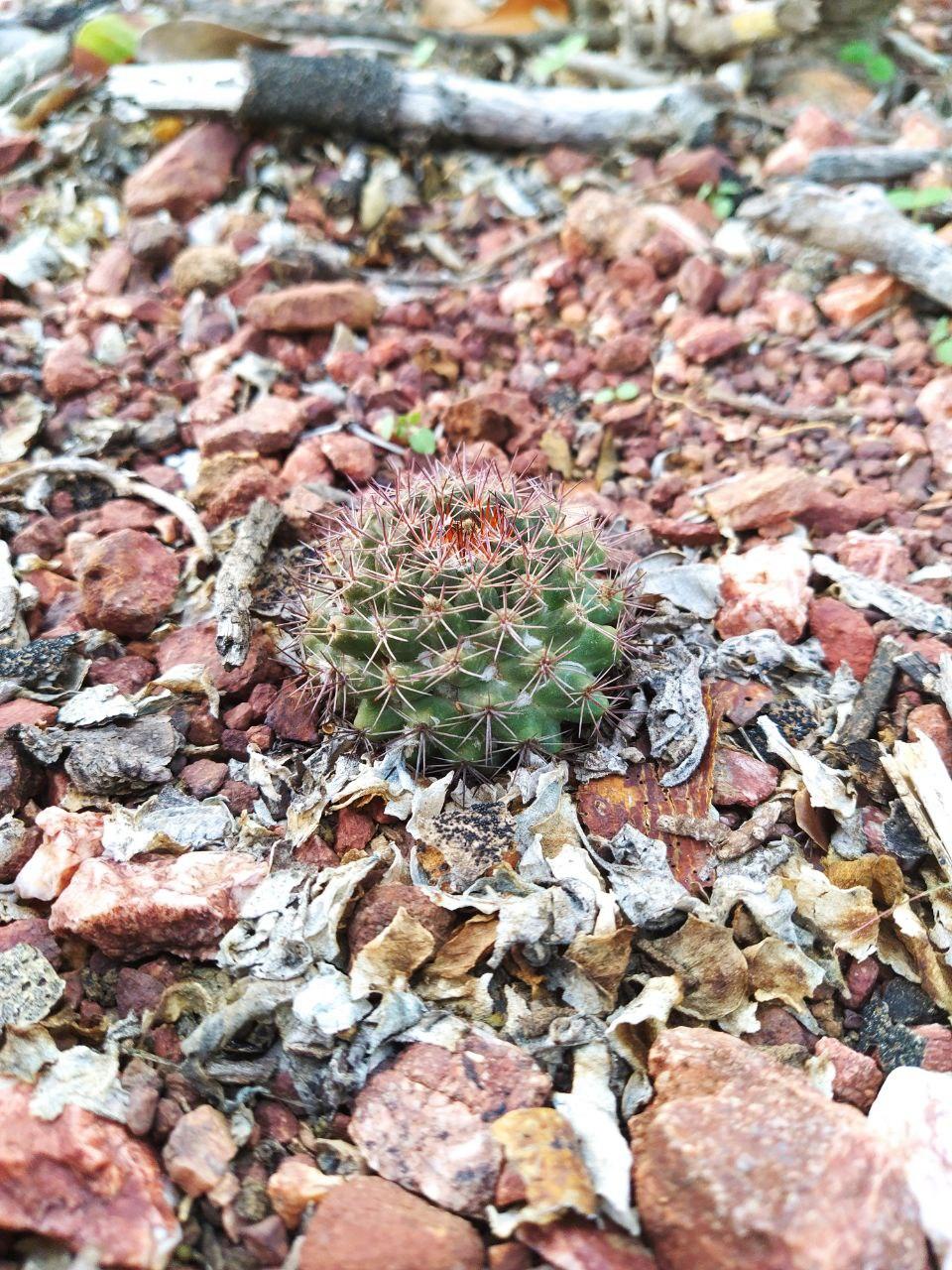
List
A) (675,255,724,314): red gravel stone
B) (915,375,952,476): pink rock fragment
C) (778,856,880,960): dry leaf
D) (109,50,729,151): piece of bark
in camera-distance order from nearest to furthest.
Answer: (778,856,880,960): dry leaf → (915,375,952,476): pink rock fragment → (675,255,724,314): red gravel stone → (109,50,729,151): piece of bark

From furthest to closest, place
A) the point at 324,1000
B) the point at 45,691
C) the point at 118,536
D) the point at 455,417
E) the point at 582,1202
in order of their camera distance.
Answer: the point at 455,417, the point at 118,536, the point at 45,691, the point at 324,1000, the point at 582,1202

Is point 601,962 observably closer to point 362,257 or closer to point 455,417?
point 455,417

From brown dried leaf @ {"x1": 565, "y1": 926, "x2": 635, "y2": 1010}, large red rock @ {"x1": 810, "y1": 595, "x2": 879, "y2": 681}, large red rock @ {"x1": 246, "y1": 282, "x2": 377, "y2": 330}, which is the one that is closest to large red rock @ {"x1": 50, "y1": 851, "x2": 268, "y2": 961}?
brown dried leaf @ {"x1": 565, "y1": 926, "x2": 635, "y2": 1010}

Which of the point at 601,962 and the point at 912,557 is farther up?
the point at 912,557

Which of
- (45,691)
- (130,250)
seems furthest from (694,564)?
(130,250)

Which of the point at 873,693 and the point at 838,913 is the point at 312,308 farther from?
the point at 838,913

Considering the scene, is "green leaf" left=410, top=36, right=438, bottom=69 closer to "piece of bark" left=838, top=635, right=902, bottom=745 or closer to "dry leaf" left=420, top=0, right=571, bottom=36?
"dry leaf" left=420, top=0, right=571, bottom=36
